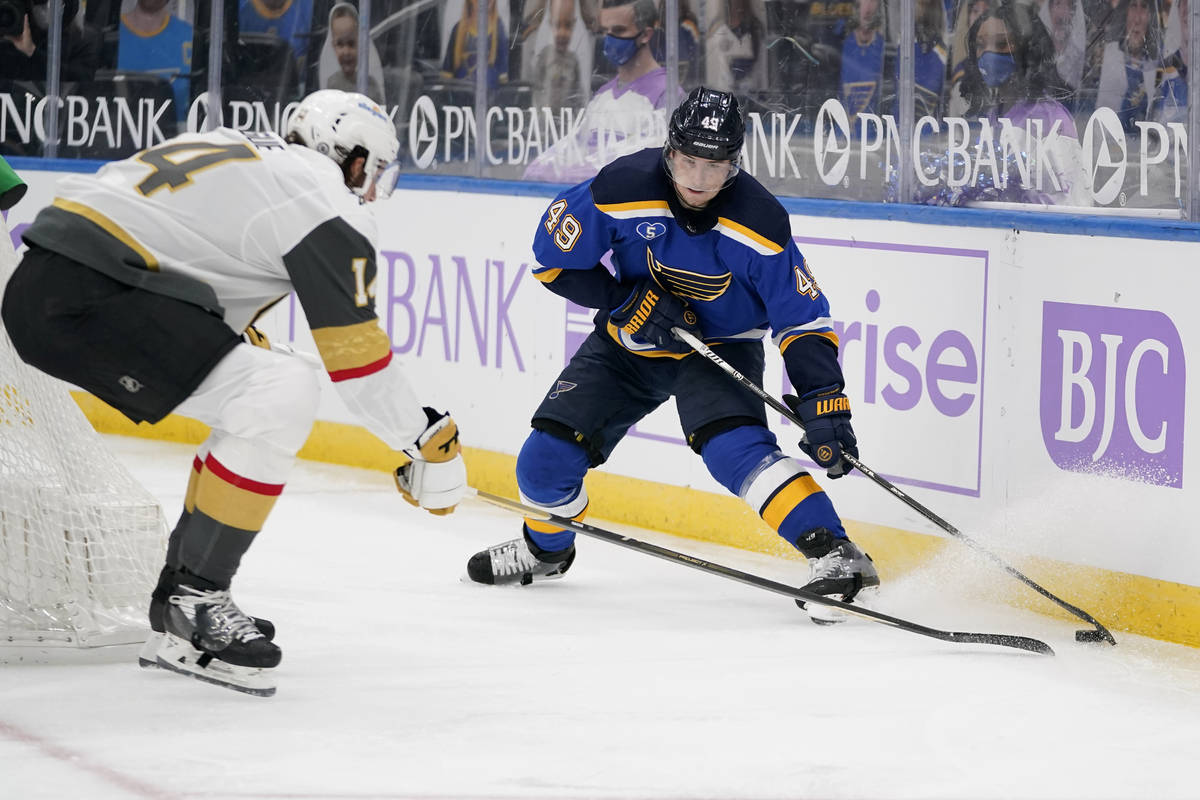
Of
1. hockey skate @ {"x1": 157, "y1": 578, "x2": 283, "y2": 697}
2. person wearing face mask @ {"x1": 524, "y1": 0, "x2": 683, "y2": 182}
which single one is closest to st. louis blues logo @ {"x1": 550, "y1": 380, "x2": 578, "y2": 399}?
hockey skate @ {"x1": 157, "y1": 578, "x2": 283, "y2": 697}

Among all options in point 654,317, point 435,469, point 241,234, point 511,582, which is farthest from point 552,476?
point 241,234

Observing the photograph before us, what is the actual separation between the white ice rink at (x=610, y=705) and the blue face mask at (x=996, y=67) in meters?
1.11

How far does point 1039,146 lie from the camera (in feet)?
13.5

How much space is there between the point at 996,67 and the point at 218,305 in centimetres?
209

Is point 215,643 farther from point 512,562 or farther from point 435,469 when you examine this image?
point 512,562

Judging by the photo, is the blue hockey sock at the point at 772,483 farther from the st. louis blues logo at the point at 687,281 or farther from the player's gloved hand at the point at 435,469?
the player's gloved hand at the point at 435,469

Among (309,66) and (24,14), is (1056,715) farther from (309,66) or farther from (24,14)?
(24,14)

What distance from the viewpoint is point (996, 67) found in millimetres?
4215

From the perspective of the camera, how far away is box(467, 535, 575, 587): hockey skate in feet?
13.3

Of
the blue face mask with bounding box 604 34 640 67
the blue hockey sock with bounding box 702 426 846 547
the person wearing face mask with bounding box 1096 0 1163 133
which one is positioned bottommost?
the blue hockey sock with bounding box 702 426 846 547

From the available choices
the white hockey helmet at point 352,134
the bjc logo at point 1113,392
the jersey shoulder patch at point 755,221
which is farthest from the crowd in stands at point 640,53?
the white hockey helmet at point 352,134

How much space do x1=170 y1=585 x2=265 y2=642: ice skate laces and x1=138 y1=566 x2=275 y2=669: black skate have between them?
1.1 inches

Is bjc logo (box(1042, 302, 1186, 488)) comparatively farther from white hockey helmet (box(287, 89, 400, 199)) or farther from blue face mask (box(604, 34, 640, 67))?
blue face mask (box(604, 34, 640, 67))

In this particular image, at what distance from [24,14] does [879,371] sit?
3741mm
